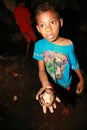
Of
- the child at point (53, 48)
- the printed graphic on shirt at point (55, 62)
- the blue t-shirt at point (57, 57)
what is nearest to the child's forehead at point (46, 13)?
the child at point (53, 48)

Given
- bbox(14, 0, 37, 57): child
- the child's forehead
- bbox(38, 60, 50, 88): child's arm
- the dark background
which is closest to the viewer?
the child's forehead

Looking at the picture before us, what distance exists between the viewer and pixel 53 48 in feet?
7.08

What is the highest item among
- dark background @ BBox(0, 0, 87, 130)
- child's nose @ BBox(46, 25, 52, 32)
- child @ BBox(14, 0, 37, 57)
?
child's nose @ BBox(46, 25, 52, 32)

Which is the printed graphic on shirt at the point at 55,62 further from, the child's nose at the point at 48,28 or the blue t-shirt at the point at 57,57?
the child's nose at the point at 48,28

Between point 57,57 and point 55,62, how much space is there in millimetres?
78

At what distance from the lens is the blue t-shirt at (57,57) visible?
7.08ft

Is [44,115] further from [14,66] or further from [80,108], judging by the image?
[14,66]

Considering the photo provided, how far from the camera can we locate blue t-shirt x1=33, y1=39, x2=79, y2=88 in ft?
7.08

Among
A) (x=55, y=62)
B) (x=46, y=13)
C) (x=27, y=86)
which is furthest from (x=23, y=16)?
(x=46, y=13)

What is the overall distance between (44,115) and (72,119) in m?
0.49

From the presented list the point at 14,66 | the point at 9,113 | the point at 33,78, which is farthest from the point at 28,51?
the point at 9,113

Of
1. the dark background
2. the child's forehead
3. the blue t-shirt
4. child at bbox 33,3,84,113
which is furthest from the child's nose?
the dark background

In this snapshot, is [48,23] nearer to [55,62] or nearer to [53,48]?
[53,48]

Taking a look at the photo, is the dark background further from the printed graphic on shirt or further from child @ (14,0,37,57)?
the printed graphic on shirt
